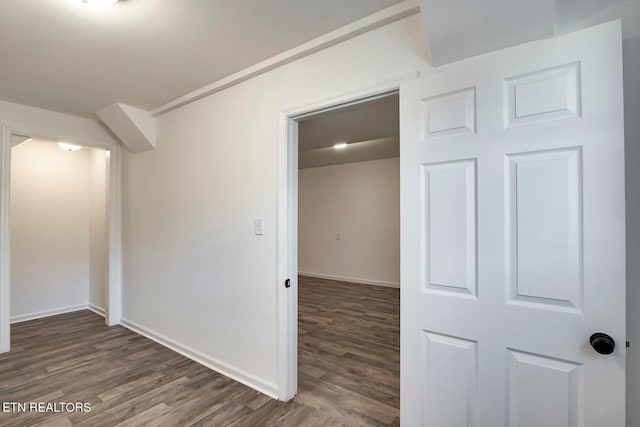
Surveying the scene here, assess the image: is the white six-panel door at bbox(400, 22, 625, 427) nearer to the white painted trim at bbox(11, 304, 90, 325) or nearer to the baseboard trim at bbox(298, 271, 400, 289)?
the baseboard trim at bbox(298, 271, 400, 289)

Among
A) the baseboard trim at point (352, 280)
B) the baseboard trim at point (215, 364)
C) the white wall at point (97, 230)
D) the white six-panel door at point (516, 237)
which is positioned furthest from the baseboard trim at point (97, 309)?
the white six-panel door at point (516, 237)

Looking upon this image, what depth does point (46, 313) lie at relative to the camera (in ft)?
13.9

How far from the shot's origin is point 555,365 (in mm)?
1183

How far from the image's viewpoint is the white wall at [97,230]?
4332 millimetres

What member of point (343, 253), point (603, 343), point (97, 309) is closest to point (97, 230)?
point (97, 309)

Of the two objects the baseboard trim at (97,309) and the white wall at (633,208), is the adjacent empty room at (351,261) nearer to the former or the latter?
the white wall at (633,208)

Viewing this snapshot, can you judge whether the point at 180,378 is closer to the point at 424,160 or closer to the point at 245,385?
the point at 245,385

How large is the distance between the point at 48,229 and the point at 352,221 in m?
5.05

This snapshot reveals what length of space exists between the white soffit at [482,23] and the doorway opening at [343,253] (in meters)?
0.37

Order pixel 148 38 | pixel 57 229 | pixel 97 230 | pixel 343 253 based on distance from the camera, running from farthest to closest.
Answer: pixel 343 253, pixel 97 230, pixel 57 229, pixel 148 38

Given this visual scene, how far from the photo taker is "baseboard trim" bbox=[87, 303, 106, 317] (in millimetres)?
4305

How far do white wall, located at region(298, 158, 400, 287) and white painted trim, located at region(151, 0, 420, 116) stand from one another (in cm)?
412

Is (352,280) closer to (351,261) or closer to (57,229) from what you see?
(351,261)

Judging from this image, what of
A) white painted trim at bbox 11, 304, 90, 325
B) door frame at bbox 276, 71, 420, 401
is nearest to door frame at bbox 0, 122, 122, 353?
white painted trim at bbox 11, 304, 90, 325
